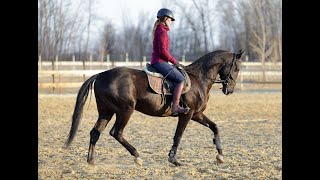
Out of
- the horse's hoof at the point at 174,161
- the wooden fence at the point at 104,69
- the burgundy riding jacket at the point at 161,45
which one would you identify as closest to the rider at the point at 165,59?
the burgundy riding jacket at the point at 161,45

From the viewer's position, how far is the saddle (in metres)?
7.79

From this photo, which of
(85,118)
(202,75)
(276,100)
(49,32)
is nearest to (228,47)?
(49,32)

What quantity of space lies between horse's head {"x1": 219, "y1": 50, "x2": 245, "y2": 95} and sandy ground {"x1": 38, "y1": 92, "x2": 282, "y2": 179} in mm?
1258

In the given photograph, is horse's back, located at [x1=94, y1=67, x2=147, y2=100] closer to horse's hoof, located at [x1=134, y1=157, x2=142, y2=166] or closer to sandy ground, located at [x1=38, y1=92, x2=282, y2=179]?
horse's hoof, located at [x1=134, y1=157, x2=142, y2=166]

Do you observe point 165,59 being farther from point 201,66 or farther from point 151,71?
point 201,66

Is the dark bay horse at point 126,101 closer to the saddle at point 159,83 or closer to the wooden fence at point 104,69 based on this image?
the saddle at point 159,83

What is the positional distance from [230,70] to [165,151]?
6.45ft

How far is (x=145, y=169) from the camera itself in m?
7.38

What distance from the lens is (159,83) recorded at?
785cm

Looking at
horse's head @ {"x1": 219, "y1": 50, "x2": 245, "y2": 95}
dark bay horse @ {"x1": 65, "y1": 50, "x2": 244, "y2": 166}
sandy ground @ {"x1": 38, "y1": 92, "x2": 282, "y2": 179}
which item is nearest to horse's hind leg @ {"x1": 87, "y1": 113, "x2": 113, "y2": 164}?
dark bay horse @ {"x1": 65, "y1": 50, "x2": 244, "y2": 166}

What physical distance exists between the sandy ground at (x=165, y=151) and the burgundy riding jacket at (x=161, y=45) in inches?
67.3

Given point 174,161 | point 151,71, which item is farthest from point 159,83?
point 174,161

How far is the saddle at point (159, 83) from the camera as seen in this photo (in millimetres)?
7793
